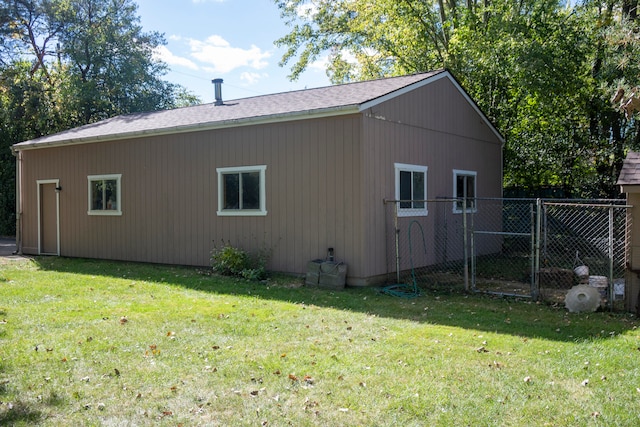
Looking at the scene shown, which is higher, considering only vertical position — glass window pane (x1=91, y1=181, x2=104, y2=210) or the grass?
glass window pane (x1=91, y1=181, x2=104, y2=210)

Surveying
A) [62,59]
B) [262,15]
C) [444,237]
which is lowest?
[444,237]

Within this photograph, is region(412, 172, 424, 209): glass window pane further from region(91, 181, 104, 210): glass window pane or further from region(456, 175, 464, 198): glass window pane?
region(91, 181, 104, 210): glass window pane

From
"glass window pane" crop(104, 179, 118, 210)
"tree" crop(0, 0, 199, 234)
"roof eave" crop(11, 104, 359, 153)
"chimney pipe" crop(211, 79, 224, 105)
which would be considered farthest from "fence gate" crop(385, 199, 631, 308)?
"tree" crop(0, 0, 199, 234)

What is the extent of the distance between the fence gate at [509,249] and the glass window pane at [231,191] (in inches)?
128

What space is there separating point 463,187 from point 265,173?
528cm

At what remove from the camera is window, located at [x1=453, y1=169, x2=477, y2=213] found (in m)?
12.9

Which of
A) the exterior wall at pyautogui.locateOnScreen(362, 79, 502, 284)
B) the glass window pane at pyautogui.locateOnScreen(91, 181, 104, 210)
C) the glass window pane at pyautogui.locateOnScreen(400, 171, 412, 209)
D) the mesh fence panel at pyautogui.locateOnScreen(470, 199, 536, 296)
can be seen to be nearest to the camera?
the exterior wall at pyautogui.locateOnScreen(362, 79, 502, 284)

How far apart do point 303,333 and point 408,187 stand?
5473mm

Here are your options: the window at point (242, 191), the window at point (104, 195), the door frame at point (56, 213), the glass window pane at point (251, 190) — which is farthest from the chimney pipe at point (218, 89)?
the door frame at point (56, 213)

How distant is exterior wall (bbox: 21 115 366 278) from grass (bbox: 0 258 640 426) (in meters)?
1.91

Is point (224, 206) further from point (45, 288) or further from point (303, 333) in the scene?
point (303, 333)

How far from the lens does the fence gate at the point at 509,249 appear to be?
344 inches

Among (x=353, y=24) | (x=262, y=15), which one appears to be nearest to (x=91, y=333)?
(x=353, y=24)

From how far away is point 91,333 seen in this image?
20.2ft
